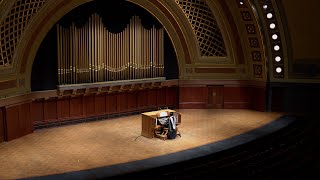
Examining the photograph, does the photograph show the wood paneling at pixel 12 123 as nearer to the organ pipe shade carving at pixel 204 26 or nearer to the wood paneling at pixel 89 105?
the wood paneling at pixel 89 105

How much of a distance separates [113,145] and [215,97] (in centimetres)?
731

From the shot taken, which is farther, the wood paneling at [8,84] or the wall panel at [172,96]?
the wall panel at [172,96]

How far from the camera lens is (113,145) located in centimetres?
1454

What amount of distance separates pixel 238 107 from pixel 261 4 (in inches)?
187

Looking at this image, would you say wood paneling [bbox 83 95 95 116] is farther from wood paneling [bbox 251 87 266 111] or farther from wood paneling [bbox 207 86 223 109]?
wood paneling [bbox 251 87 266 111]

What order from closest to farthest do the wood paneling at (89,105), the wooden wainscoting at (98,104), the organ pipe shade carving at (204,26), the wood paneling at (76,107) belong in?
1. the wooden wainscoting at (98,104)
2. the wood paneling at (76,107)
3. the wood paneling at (89,105)
4. the organ pipe shade carving at (204,26)

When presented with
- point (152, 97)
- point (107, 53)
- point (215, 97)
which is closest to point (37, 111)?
point (107, 53)

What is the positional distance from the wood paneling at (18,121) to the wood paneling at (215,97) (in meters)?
8.10

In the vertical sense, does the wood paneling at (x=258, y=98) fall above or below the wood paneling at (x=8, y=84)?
below

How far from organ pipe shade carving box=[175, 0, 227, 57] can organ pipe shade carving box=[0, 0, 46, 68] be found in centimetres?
644

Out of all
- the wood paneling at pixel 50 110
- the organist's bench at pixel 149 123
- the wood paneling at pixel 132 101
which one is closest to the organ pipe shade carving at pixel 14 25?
the wood paneling at pixel 50 110

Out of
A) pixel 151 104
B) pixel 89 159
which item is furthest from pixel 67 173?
pixel 151 104

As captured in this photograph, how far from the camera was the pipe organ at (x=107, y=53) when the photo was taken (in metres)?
16.6

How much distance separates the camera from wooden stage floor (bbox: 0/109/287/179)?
12.3m
